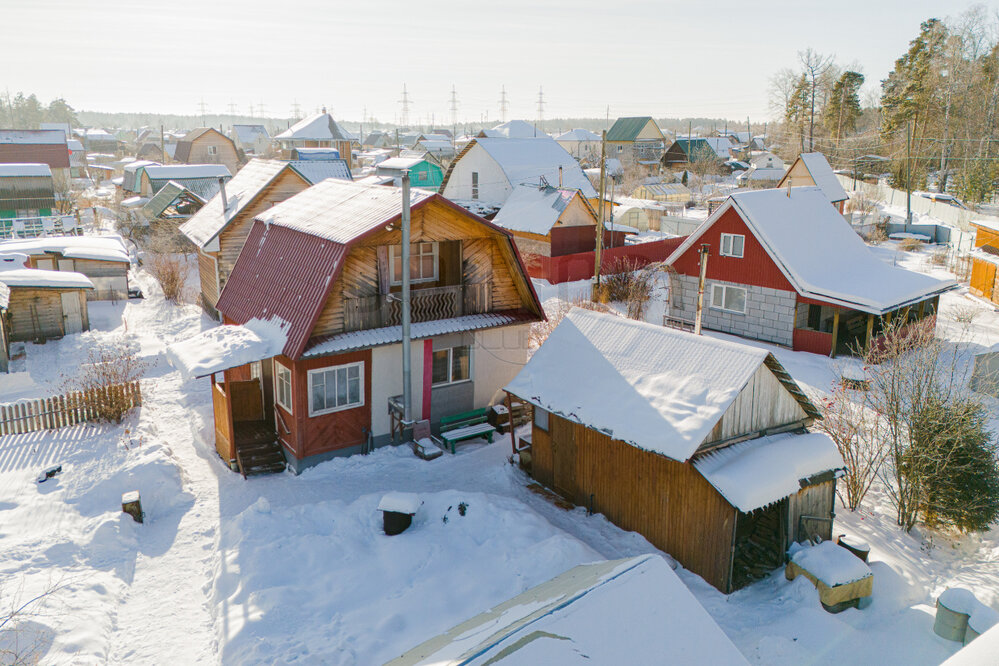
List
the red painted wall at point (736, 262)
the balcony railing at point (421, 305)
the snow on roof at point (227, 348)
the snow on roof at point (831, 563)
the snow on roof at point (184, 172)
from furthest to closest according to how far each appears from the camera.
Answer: the snow on roof at point (184, 172), the red painted wall at point (736, 262), the balcony railing at point (421, 305), the snow on roof at point (227, 348), the snow on roof at point (831, 563)

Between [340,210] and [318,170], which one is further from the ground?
[318,170]

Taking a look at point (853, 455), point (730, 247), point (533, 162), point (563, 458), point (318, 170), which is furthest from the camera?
point (533, 162)

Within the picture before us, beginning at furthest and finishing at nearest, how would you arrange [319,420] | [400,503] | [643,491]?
[319,420]
[643,491]
[400,503]

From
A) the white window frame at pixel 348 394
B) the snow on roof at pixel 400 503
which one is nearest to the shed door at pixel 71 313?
the white window frame at pixel 348 394

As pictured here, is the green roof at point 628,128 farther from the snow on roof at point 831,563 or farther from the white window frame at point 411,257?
the snow on roof at point 831,563

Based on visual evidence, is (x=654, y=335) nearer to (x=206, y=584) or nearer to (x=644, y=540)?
(x=644, y=540)

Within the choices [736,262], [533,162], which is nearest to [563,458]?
[736,262]

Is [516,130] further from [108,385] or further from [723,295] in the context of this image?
[108,385]
